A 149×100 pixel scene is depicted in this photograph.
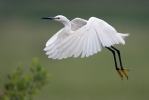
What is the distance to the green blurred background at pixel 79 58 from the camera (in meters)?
→ 17.1

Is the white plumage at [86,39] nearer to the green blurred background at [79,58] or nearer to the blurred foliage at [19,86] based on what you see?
the blurred foliage at [19,86]

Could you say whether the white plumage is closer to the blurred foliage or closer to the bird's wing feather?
the bird's wing feather

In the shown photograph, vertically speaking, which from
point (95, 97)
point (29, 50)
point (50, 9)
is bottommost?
point (95, 97)

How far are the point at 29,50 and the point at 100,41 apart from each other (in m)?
13.7

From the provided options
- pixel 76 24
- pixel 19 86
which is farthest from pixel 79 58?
pixel 76 24

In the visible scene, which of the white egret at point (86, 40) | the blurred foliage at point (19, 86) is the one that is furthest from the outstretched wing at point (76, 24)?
the blurred foliage at point (19, 86)

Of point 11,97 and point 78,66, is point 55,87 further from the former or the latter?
point 11,97

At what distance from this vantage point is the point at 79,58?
19.3 metres

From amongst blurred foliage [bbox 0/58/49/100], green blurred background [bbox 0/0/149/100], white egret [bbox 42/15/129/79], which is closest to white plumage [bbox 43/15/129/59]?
white egret [bbox 42/15/129/79]

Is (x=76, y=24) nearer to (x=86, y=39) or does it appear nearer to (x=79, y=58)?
(x=86, y=39)

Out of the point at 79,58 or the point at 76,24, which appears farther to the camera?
the point at 79,58

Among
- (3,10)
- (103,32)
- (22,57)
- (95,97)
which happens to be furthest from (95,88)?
(103,32)

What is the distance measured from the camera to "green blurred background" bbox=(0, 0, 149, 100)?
56.2 feet

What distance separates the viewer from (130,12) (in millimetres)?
24547
